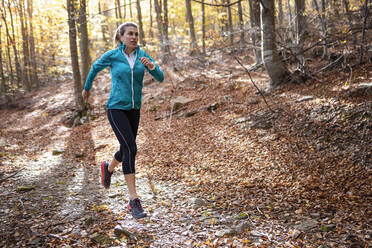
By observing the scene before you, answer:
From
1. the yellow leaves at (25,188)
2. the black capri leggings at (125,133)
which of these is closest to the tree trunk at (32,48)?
the yellow leaves at (25,188)

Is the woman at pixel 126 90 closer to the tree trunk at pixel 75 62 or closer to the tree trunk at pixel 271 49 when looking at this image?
the tree trunk at pixel 271 49

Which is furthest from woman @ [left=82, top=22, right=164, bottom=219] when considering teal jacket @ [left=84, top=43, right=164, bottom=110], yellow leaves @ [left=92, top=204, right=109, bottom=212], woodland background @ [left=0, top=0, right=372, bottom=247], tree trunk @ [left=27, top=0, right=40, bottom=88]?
tree trunk @ [left=27, top=0, right=40, bottom=88]

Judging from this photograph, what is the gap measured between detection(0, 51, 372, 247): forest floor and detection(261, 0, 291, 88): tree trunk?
0.44m

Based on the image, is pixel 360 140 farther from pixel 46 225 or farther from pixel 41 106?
pixel 41 106

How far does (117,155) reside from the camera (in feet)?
12.4

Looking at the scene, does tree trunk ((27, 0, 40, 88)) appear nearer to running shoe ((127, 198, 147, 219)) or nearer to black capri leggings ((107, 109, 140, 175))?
black capri leggings ((107, 109, 140, 175))

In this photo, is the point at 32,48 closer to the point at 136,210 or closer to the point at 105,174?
the point at 105,174

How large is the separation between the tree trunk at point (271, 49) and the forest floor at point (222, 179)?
0.44m

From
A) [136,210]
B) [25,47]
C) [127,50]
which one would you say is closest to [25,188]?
[136,210]

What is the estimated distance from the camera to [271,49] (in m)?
7.85

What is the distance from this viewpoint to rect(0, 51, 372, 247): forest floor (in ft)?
9.82

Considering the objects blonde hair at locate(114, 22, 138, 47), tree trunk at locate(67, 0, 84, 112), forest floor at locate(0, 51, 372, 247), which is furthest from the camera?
tree trunk at locate(67, 0, 84, 112)

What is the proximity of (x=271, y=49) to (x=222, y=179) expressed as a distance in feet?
15.8

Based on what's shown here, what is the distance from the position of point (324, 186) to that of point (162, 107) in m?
7.96
